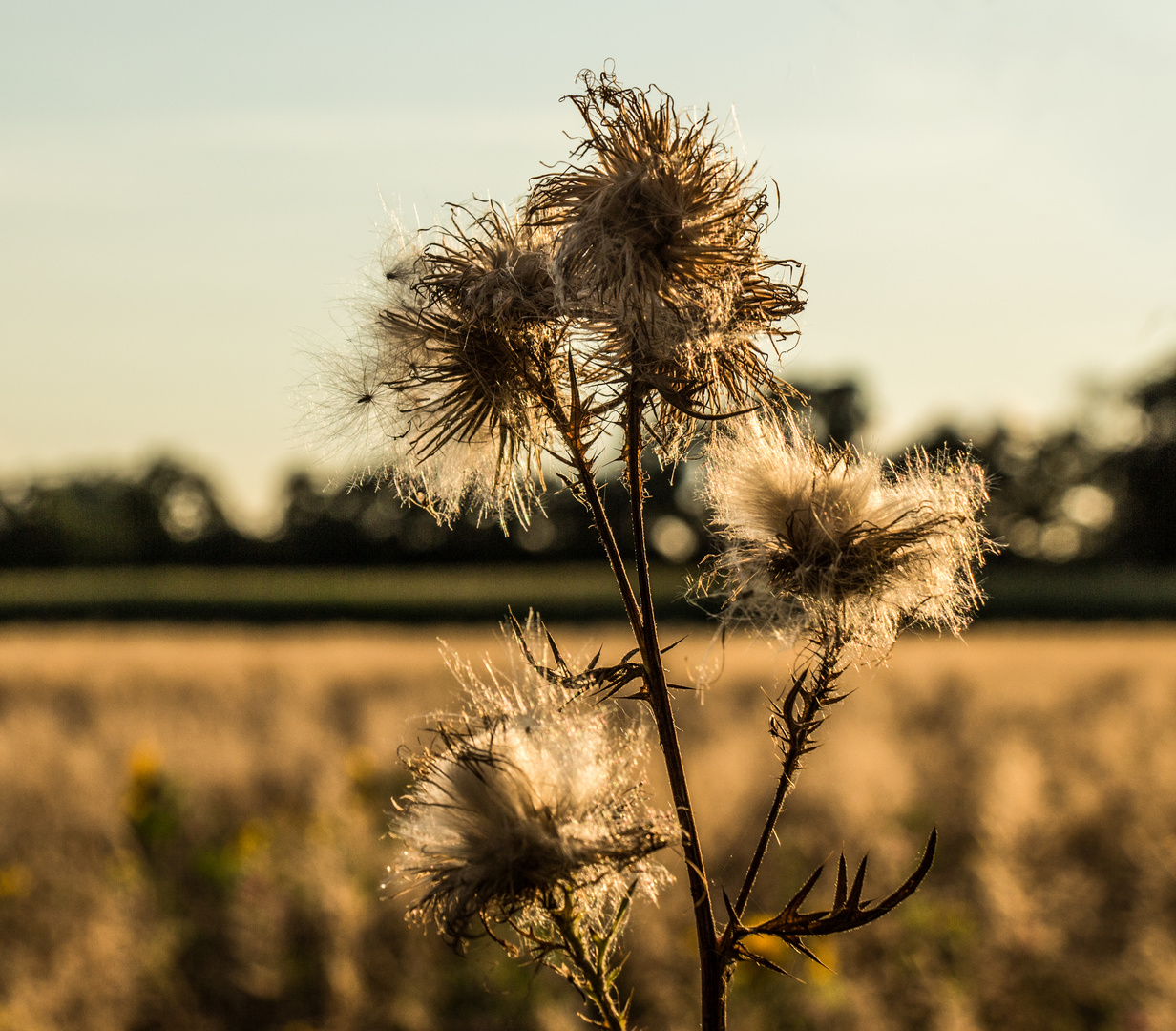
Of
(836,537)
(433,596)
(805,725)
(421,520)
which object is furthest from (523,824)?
(421,520)

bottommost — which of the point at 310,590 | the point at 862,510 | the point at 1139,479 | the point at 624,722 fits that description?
the point at 310,590

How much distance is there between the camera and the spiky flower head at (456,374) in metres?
1.40

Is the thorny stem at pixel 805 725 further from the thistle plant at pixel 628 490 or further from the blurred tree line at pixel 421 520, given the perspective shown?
the blurred tree line at pixel 421 520

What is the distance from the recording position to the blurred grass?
36594mm

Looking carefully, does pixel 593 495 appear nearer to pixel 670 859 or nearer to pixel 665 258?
pixel 665 258

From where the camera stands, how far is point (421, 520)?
47.2m

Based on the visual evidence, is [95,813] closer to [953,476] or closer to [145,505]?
[953,476]

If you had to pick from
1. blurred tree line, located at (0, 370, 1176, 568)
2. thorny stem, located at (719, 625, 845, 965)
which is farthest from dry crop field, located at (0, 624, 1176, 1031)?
blurred tree line, located at (0, 370, 1176, 568)

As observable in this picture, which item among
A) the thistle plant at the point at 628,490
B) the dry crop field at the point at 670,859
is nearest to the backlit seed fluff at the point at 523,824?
the thistle plant at the point at 628,490

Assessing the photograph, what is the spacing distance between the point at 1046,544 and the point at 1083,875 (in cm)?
3991

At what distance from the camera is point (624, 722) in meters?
1.57

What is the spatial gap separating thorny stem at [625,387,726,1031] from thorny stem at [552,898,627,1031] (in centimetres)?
13

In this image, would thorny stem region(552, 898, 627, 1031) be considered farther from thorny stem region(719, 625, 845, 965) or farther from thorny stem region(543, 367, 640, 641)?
thorny stem region(543, 367, 640, 641)

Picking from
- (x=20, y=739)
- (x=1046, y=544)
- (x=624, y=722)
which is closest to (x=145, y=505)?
(x=1046, y=544)
